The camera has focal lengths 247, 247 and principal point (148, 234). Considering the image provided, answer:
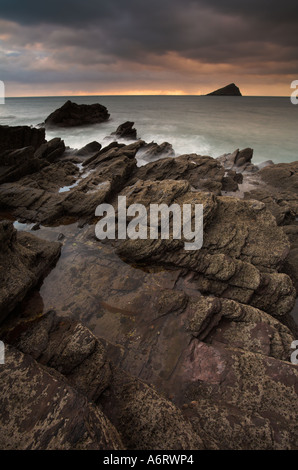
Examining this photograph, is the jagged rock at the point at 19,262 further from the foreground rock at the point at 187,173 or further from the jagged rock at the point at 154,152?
the jagged rock at the point at 154,152

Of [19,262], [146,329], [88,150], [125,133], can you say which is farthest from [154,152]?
[146,329]

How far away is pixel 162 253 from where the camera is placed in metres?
8.12

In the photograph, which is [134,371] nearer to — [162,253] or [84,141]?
[162,253]

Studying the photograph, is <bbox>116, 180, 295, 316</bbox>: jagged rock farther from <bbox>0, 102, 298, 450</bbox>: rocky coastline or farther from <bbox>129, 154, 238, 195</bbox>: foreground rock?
<bbox>129, 154, 238, 195</bbox>: foreground rock

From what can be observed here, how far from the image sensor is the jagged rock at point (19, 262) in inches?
232

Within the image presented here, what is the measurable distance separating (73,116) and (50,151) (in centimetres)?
3134

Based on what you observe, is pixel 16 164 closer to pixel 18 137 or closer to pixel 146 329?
pixel 18 137

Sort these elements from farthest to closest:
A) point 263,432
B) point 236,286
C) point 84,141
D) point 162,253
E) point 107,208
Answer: point 84,141 < point 107,208 < point 162,253 < point 236,286 < point 263,432

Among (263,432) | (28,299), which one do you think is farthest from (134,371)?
(28,299)

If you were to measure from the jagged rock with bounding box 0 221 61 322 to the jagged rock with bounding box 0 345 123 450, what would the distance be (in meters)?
2.18

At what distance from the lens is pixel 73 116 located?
4709 cm

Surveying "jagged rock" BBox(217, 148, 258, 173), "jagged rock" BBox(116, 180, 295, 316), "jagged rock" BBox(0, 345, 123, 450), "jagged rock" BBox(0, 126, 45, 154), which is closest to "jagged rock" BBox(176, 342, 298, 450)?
"jagged rock" BBox(0, 345, 123, 450)

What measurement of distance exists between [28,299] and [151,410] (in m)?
4.55

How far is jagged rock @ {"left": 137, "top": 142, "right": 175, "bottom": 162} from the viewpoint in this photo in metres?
23.0
